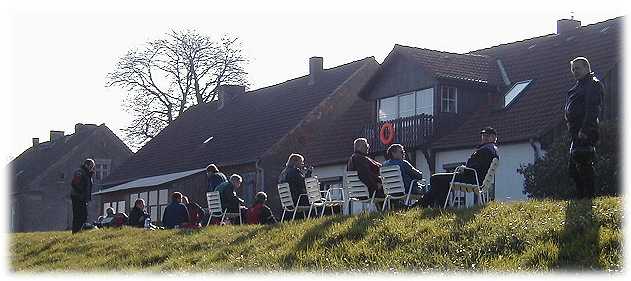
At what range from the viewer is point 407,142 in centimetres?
3247

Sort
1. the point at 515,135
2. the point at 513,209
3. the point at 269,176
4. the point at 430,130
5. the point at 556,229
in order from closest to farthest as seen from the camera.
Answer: the point at 556,229 < the point at 513,209 < the point at 515,135 < the point at 430,130 < the point at 269,176

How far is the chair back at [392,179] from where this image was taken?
51.9 feet

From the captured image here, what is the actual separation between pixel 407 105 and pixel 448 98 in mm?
1739

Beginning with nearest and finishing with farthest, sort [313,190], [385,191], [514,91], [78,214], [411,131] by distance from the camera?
[385,191], [313,190], [78,214], [514,91], [411,131]

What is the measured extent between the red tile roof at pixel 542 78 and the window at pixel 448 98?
32.6 inches

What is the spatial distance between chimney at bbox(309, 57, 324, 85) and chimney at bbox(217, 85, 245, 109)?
7000 mm

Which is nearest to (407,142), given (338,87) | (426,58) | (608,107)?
(426,58)

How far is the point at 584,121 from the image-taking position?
44.3 feet

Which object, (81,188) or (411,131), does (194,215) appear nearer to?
(81,188)

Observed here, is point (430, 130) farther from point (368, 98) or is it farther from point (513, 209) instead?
point (513, 209)

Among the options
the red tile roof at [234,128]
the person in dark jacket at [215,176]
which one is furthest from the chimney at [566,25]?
the person in dark jacket at [215,176]

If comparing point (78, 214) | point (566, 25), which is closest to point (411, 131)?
point (566, 25)

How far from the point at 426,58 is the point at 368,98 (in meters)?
2.96

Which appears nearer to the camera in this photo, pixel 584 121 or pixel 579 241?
pixel 579 241
